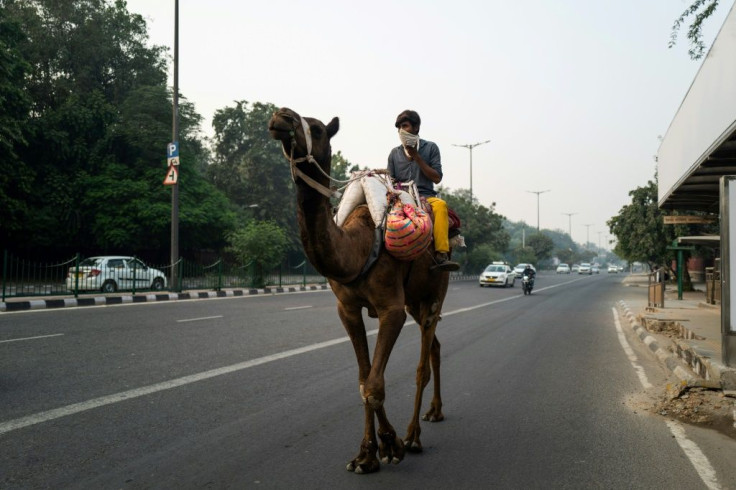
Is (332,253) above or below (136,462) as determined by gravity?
above

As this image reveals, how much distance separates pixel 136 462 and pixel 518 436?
2.96m

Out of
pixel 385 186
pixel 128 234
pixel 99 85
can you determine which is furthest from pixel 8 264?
pixel 99 85

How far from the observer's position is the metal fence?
54.2 feet

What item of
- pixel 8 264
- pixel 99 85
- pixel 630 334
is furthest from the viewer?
pixel 99 85

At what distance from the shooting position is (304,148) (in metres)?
3.16

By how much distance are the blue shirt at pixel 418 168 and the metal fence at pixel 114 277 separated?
41.9 ft

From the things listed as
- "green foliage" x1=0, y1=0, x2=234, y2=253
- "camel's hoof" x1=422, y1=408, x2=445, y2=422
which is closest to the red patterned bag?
"camel's hoof" x1=422, y1=408, x2=445, y2=422

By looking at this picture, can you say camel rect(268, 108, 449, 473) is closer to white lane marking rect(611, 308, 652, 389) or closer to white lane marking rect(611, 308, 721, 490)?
white lane marking rect(611, 308, 721, 490)

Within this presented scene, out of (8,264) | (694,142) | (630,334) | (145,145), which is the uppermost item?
(145,145)

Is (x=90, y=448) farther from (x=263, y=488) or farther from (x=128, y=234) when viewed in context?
(x=128, y=234)

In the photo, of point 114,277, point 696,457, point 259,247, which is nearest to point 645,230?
point 259,247

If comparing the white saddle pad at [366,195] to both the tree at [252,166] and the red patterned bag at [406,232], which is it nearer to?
the red patterned bag at [406,232]

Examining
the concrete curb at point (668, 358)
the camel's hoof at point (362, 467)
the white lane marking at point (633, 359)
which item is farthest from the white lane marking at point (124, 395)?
the concrete curb at point (668, 358)

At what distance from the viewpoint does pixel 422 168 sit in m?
4.63
